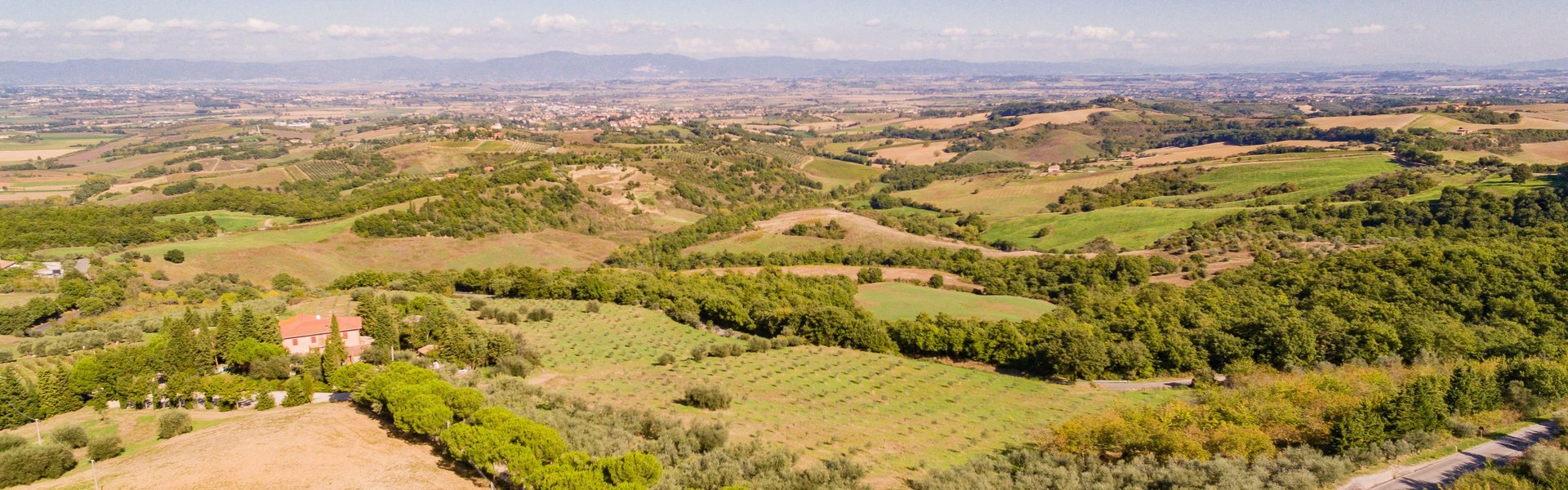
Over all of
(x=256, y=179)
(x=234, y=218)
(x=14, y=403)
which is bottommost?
(x=234, y=218)

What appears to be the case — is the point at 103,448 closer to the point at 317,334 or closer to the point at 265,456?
the point at 265,456

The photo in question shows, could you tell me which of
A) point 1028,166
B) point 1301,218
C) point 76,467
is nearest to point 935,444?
point 76,467

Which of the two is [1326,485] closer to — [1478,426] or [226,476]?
[1478,426]

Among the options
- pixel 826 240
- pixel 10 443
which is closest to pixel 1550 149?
pixel 826 240

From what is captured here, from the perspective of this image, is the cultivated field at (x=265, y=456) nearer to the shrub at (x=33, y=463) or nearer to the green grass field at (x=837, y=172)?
the shrub at (x=33, y=463)

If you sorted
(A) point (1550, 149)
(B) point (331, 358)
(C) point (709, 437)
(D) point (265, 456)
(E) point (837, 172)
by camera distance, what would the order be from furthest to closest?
(E) point (837, 172), (A) point (1550, 149), (B) point (331, 358), (C) point (709, 437), (D) point (265, 456)

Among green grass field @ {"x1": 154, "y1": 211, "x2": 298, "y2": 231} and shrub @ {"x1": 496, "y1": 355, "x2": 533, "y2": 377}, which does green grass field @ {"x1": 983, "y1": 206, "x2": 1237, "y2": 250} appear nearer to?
shrub @ {"x1": 496, "y1": 355, "x2": 533, "y2": 377}

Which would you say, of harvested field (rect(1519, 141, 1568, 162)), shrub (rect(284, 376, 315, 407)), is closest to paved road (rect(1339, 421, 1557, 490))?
shrub (rect(284, 376, 315, 407))
